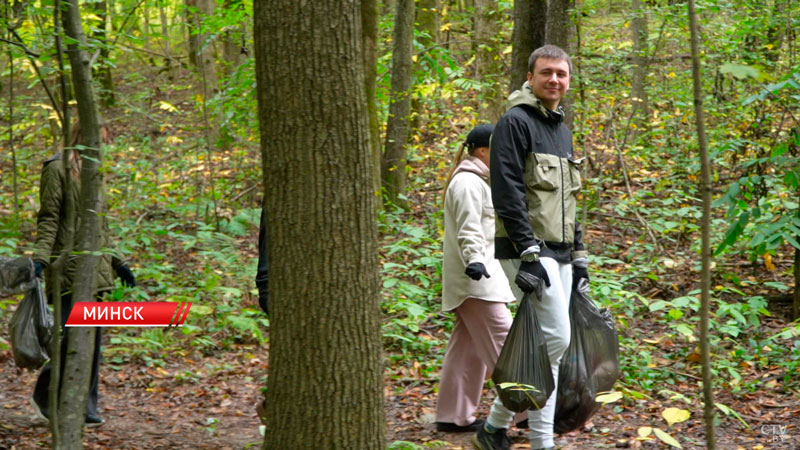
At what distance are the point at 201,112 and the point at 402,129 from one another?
372cm

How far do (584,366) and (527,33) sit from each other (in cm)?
330

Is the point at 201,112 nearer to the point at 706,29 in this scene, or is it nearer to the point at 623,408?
the point at 706,29

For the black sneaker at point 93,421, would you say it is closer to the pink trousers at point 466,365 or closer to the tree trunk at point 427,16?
the pink trousers at point 466,365

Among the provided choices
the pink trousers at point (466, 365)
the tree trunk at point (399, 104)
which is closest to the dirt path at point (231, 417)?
the pink trousers at point (466, 365)

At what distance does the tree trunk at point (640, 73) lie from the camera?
11.0 metres

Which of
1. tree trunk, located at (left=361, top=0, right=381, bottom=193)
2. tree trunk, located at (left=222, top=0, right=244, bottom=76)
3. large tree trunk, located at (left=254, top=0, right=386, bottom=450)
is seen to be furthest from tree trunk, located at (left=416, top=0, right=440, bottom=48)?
large tree trunk, located at (left=254, top=0, right=386, bottom=450)

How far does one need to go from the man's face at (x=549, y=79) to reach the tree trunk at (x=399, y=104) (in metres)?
5.37

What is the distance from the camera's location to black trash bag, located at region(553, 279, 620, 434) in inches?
169

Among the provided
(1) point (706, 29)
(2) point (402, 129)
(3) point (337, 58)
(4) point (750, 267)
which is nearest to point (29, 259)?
(3) point (337, 58)

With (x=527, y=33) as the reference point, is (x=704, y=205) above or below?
below

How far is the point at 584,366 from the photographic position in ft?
14.1

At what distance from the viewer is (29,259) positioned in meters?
4.66
